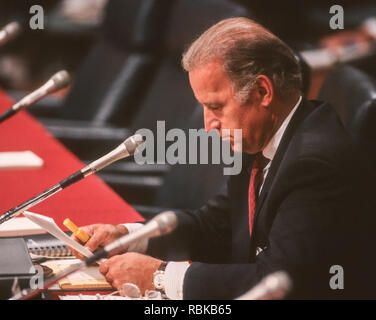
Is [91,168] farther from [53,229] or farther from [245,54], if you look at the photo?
[245,54]

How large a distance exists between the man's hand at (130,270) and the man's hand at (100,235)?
4.7 inches

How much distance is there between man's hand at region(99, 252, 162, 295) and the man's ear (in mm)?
421

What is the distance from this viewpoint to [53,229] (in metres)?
1.70

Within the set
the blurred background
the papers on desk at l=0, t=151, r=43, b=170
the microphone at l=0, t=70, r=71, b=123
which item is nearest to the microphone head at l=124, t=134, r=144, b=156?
the microphone at l=0, t=70, r=71, b=123

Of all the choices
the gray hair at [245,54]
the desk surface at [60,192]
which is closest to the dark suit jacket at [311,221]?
the gray hair at [245,54]

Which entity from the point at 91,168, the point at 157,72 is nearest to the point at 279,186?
the point at 91,168

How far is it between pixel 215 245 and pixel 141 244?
0.79 ft

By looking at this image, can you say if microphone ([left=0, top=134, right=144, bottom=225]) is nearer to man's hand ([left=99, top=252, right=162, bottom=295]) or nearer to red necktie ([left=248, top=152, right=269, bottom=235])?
man's hand ([left=99, top=252, right=162, bottom=295])

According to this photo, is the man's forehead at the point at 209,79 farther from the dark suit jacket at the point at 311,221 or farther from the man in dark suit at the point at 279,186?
the dark suit jacket at the point at 311,221

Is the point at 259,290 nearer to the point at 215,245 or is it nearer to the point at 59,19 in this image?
the point at 215,245

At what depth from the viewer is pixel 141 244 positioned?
198 cm

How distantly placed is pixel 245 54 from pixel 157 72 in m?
2.16

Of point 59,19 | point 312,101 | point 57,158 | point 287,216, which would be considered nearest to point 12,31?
point 57,158

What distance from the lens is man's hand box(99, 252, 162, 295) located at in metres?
1.67
